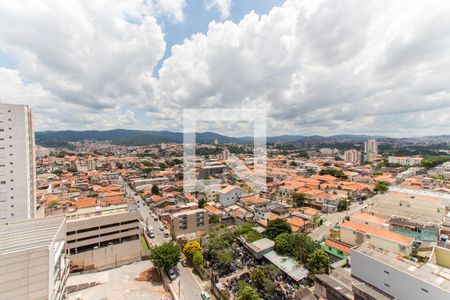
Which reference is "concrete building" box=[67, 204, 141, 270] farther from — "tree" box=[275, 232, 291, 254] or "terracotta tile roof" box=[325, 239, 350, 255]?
"terracotta tile roof" box=[325, 239, 350, 255]

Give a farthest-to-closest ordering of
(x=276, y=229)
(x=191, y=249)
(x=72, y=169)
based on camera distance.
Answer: (x=72, y=169) → (x=276, y=229) → (x=191, y=249)

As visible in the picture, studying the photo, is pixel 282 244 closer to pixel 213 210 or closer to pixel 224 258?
pixel 224 258

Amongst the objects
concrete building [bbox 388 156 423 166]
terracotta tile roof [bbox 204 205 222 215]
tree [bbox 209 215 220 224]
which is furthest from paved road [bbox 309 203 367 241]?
concrete building [bbox 388 156 423 166]

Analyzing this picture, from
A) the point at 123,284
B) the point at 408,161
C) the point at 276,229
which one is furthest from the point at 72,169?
the point at 408,161

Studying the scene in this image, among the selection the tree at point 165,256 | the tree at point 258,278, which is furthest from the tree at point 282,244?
the tree at point 165,256

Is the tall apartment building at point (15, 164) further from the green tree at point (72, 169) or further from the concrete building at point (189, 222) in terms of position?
the green tree at point (72, 169)

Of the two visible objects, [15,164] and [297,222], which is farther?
[297,222]
